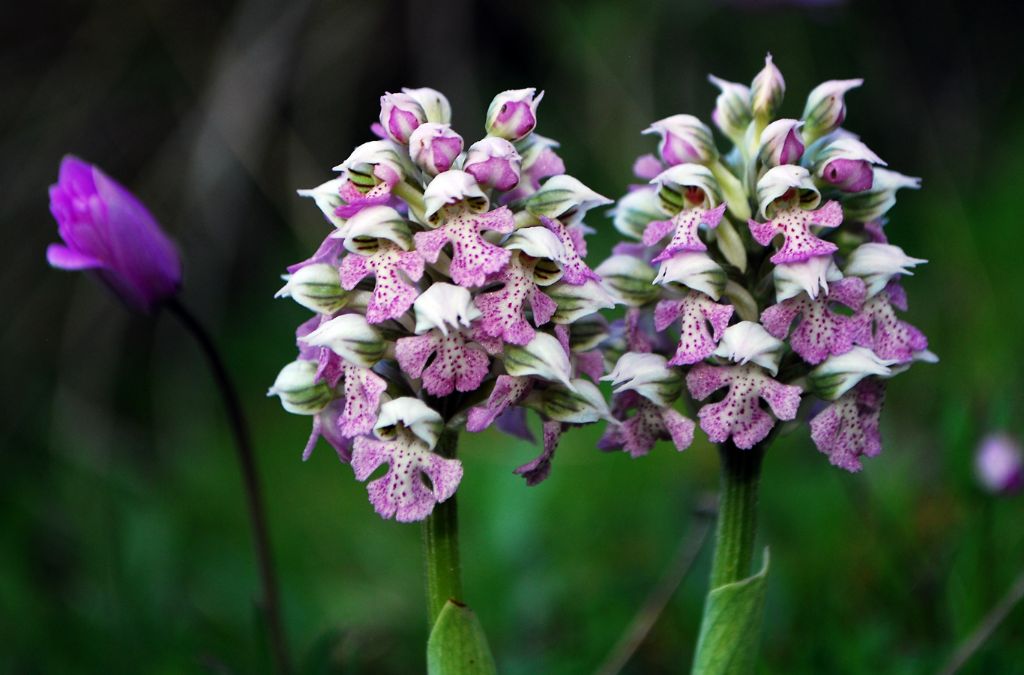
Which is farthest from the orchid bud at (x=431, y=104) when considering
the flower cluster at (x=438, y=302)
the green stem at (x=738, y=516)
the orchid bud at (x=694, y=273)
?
the green stem at (x=738, y=516)

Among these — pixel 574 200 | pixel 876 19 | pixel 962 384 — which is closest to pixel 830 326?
pixel 574 200

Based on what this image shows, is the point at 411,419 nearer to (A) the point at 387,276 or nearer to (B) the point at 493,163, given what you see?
(A) the point at 387,276

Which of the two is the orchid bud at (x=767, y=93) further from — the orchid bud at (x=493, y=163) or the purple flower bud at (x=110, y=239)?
the purple flower bud at (x=110, y=239)

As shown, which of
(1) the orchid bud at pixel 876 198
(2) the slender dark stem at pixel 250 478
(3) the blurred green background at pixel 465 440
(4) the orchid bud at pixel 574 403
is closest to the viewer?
(4) the orchid bud at pixel 574 403

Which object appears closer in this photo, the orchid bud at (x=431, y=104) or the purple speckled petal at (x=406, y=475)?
the purple speckled petal at (x=406, y=475)

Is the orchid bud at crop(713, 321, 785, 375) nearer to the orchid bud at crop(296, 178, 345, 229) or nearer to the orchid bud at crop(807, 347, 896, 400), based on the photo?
the orchid bud at crop(807, 347, 896, 400)

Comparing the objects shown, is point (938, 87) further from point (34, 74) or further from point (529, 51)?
point (34, 74)
